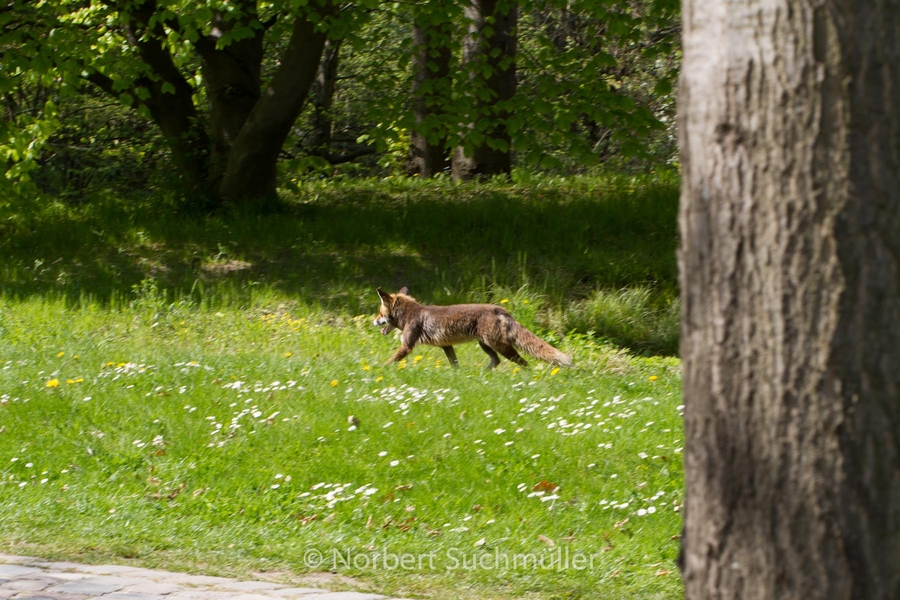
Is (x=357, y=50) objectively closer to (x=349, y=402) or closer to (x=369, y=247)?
(x=369, y=247)

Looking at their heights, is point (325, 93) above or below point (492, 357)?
above

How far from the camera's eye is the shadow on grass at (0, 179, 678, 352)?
51.0 ft

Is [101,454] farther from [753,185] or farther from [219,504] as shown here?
[753,185]

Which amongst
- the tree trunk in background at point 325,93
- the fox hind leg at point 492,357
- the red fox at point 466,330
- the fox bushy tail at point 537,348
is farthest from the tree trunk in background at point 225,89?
the fox bushy tail at point 537,348

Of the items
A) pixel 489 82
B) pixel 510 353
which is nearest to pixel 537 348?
pixel 510 353

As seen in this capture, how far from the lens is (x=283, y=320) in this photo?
14.7m

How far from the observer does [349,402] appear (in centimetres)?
955

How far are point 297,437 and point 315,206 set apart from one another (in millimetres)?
10824

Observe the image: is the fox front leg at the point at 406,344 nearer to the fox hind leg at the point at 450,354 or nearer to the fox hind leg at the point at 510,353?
the fox hind leg at the point at 450,354

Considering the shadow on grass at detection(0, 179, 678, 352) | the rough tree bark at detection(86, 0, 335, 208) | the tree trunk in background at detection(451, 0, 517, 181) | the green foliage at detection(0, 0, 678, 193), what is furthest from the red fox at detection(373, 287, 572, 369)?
the rough tree bark at detection(86, 0, 335, 208)

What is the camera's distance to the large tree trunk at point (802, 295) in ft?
9.68

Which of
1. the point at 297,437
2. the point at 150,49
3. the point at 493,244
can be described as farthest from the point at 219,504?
the point at 150,49

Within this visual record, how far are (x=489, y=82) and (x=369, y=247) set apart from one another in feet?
15.6

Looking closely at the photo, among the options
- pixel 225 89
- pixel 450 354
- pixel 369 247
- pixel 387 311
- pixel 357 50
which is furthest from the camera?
pixel 225 89
